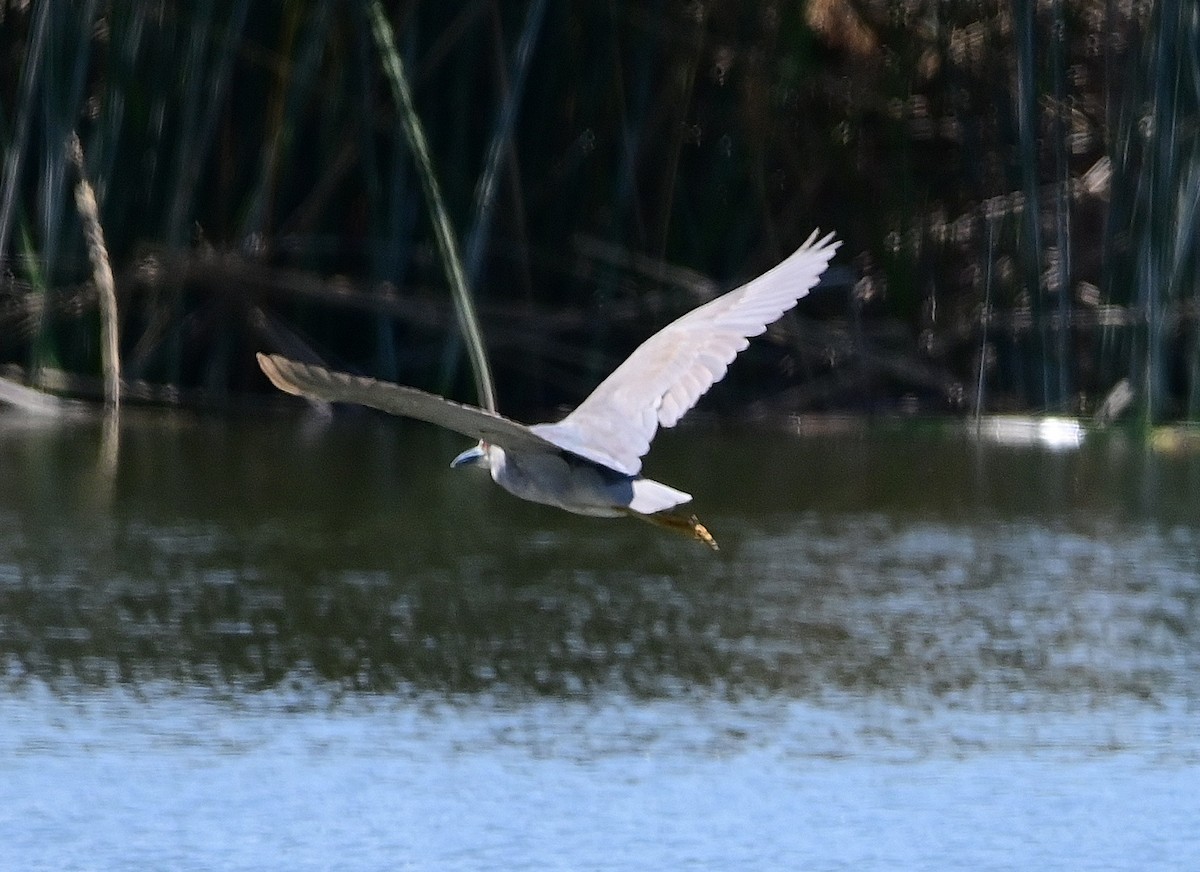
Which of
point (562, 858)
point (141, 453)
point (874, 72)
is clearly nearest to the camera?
point (562, 858)

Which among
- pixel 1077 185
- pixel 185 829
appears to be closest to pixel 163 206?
pixel 1077 185

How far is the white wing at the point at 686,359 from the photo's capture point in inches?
229

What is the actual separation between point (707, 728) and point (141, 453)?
19.1 ft

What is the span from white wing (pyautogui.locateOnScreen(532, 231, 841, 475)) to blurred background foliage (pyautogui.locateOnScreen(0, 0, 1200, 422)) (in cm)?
580

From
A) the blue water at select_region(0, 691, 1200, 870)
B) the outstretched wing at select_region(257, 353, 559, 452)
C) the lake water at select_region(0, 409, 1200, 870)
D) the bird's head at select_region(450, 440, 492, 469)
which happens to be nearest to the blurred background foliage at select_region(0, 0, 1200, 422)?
the lake water at select_region(0, 409, 1200, 870)

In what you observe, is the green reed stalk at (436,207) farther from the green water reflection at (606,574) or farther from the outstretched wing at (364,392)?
the outstretched wing at (364,392)

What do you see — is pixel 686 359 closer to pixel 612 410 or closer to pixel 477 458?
pixel 612 410

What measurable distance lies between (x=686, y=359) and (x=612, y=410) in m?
0.35

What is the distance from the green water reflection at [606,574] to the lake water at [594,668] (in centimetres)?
2

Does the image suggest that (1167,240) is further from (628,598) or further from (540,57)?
(628,598)

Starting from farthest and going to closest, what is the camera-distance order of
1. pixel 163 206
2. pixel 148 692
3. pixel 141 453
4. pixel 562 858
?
1. pixel 163 206
2. pixel 141 453
3. pixel 148 692
4. pixel 562 858

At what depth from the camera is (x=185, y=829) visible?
5.15 meters

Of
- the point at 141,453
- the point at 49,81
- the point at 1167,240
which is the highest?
the point at 49,81

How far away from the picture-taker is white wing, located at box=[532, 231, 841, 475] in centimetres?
582
